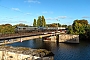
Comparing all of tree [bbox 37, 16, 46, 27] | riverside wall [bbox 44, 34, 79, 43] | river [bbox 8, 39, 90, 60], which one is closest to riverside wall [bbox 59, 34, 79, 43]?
riverside wall [bbox 44, 34, 79, 43]

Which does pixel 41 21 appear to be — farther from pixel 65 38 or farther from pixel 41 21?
pixel 65 38

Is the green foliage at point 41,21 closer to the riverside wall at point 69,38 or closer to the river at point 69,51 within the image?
the riverside wall at point 69,38

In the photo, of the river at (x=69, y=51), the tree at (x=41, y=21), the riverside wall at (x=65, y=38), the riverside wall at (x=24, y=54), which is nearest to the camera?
the riverside wall at (x=24, y=54)

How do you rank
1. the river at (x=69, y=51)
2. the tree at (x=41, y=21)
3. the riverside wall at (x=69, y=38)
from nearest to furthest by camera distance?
1. the river at (x=69, y=51)
2. the riverside wall at (x=69, y=38)
3. the tree at (x=41, y=21)

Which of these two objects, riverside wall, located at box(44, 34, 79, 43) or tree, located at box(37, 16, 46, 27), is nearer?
riverside wall, located at box(44, 34, 79, 43)

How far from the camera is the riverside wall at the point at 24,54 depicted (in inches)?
1299

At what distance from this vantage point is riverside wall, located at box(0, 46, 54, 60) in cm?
3300

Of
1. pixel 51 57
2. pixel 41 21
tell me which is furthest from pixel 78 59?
pixel 41 21

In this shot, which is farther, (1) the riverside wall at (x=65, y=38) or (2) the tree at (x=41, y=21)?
(2) the tree at (x=41, y=21)

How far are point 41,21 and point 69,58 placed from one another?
104 meters

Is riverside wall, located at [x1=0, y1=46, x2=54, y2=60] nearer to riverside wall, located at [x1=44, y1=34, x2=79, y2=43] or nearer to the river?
the river

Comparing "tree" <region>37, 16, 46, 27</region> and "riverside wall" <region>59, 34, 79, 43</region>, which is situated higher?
"tree" <region>37, 16, 46, 27</region>

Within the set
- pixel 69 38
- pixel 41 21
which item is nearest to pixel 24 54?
pixel 69 38

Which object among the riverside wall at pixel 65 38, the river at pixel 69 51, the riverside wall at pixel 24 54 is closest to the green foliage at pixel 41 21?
the riverside wall at pixel 65 38
